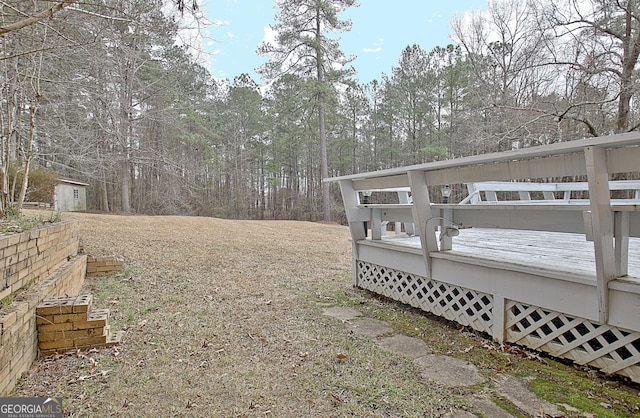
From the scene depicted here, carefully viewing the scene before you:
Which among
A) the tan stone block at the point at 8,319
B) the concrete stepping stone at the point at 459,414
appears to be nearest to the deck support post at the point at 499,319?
the concrete stepping stone at the point at 459,414

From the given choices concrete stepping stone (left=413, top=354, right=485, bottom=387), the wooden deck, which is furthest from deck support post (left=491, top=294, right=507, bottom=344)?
concrete stepping stone (left=413, top=354, right=485, bottom=387)

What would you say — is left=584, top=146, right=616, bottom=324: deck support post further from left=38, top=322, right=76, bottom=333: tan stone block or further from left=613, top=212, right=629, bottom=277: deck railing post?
left=38, top=322, right=76, bottom=333: tan stone block

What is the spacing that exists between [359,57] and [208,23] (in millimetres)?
15667

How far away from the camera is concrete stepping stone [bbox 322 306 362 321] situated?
354 centimetres

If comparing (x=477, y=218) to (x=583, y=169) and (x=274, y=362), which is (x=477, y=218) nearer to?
(x=583, y=169)

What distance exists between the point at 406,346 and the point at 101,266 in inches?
171

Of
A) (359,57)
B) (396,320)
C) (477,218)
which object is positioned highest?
(359,57)

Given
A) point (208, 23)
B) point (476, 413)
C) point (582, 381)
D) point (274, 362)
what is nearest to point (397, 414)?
point (476, 413)

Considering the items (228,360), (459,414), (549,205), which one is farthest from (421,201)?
(228,360)

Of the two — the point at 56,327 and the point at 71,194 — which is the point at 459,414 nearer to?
the point at 56,327

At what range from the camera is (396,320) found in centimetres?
344

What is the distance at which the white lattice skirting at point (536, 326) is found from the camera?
216cm

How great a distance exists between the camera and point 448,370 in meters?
2.38

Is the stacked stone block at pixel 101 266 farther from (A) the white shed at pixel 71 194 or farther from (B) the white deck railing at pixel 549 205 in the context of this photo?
(A) the white shed at pixel 71 194
